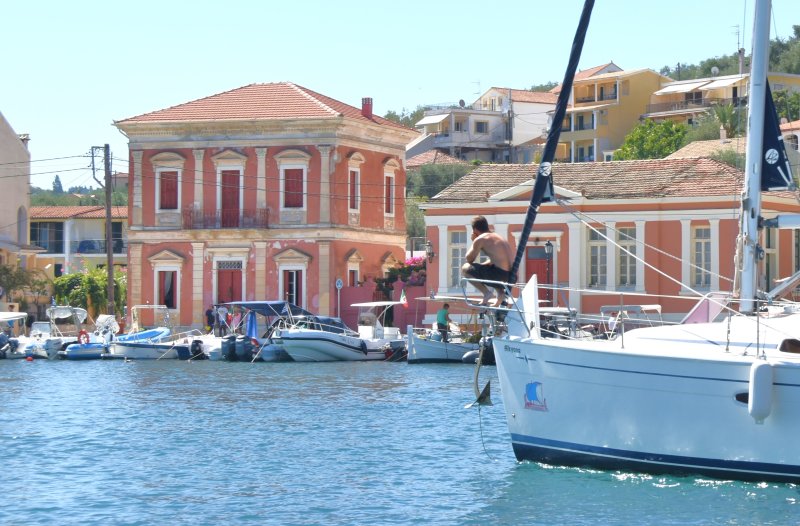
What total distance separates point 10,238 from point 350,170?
55.3ft

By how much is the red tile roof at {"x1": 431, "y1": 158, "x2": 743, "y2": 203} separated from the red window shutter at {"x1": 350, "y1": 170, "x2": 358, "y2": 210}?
222 inches

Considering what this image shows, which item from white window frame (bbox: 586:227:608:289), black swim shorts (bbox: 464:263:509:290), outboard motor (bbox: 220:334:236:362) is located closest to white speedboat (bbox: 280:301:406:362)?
outboard motor (bbox: 220:334:236:362)

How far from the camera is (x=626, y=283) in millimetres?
44312

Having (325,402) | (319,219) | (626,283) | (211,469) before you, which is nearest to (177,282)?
(319,219)

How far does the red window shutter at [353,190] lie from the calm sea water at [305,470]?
826 inches

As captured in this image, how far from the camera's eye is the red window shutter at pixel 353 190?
52.3m

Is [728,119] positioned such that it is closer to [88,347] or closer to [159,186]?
[159,186]

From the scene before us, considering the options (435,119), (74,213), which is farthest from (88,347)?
(435,119)

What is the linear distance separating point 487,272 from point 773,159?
410 cm

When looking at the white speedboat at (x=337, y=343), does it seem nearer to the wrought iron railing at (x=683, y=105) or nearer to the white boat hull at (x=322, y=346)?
the white boat hull at (x=322, y=346)

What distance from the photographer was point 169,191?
5303cm

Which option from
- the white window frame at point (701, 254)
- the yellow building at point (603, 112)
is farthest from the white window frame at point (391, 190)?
the yellow building at point (603, 112)

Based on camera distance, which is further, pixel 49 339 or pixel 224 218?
pixel 224 218

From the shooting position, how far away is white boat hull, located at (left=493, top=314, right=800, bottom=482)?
1608cm
